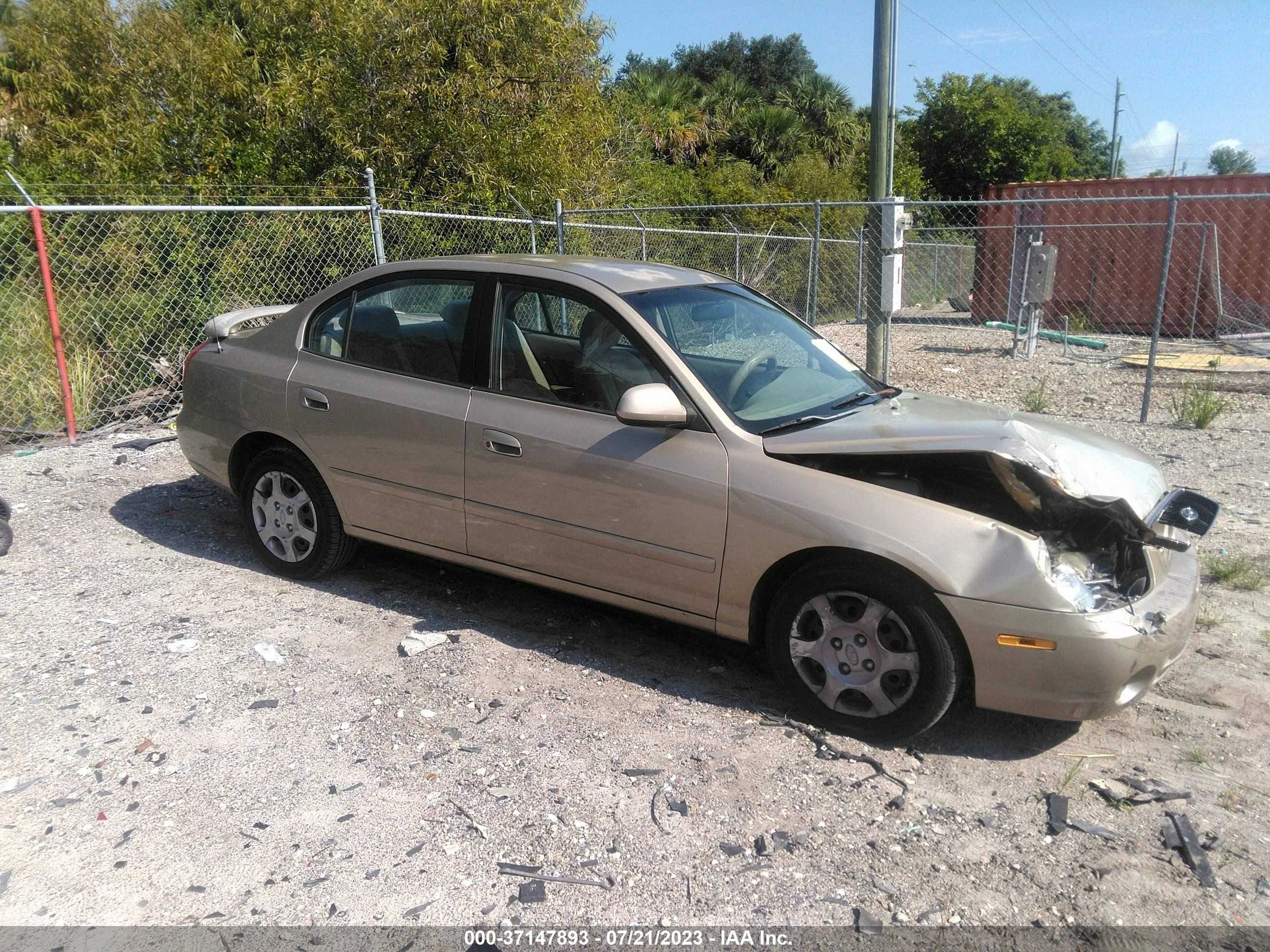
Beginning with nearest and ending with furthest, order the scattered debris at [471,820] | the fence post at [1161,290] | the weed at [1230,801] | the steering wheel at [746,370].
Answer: the scattered debris at [471,820], the weed at [1230,801], the steering wheel at [746,370], the fence post at [1161,290]

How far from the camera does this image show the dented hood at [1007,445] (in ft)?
11.6

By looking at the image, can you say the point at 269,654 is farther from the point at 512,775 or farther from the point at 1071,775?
the point at 1071,775

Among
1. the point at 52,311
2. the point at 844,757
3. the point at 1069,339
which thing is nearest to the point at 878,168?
the point at 52,311

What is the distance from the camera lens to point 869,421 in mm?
3961

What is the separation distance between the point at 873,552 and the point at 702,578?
71 centimetres

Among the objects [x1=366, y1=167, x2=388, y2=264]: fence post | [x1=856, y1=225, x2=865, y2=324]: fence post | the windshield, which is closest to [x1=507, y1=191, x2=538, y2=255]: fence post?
[x1=366, y1=167, x2=388, y2=264]: fence post

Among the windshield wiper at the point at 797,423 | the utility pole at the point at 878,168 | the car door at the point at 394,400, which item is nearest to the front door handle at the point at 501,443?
the car door at the point at 394,400

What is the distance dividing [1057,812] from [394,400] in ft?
10.4

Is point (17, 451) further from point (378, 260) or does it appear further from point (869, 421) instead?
point (869, 421)

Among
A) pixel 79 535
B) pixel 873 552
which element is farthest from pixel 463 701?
pixel 79 535

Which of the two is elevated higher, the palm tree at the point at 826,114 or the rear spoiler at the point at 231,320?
the palm tree at the point at 826,114

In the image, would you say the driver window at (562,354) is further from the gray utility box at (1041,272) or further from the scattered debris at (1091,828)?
the gray utility box at (1041,272)

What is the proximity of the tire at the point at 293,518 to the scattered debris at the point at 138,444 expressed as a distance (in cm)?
280

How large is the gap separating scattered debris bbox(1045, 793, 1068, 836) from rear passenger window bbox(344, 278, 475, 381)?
290 centimetres
